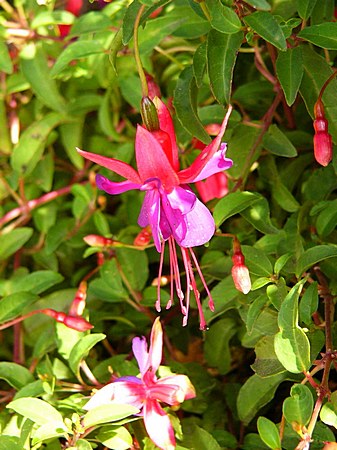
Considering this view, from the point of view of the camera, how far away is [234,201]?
856 millimetres

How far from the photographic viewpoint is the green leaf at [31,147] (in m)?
1.19

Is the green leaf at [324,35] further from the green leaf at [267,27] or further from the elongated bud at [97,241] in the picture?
the elongated bud at [97,241]

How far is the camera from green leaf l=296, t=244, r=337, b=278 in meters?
0.78

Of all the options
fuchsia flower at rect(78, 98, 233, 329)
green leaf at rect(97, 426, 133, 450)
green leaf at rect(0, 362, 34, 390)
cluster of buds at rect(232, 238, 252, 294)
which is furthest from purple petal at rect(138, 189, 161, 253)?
green leaf at rect(0, 362, 34, 390)

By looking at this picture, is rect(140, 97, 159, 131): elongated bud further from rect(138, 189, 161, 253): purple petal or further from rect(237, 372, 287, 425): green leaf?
rect(237, 372, 287, 425): green leaf

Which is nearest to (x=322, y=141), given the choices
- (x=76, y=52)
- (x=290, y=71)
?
(x=290, y=71)

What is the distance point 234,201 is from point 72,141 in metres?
0.46

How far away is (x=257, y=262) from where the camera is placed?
33.3 inches

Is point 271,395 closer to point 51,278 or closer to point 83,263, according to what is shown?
point 51,278

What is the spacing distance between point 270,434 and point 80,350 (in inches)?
10.6

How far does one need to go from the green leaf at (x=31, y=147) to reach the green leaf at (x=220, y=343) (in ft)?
1.34

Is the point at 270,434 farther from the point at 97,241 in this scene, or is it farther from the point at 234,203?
the point at 97,241

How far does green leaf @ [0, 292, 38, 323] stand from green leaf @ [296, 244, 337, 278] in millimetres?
389

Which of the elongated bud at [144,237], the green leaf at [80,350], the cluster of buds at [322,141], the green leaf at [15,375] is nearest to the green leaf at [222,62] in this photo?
the cluster of buds at [322,141]
